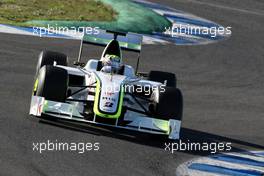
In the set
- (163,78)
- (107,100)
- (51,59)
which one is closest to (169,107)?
(107,100)

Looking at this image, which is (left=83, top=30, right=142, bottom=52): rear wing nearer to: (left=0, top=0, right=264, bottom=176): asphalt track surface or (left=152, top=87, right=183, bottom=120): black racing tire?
(left=0, top=0, right=264, bottom=176): asphalt track surface

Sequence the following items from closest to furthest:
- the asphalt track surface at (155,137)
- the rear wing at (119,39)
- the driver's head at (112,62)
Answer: the asphalt track surface at (155,137) → the driver's head at (112,62) → the rear wing at (119,39)

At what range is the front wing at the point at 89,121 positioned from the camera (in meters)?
13.0

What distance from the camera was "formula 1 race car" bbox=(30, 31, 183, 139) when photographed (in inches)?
512

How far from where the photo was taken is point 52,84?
13.4m

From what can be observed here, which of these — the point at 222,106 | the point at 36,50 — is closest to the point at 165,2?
the point at 36,50

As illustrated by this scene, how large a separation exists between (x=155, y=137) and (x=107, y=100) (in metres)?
1.07

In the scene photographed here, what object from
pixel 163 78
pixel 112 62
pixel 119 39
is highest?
pixel 119 39

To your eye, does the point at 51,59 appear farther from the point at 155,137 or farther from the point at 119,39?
the point at 155,137

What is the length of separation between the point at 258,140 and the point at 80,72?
3.64 m

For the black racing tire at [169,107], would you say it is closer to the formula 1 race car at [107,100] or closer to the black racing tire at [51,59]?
the formula 1 race car at [107,100]

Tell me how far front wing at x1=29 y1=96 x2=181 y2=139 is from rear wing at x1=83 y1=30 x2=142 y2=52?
2.79 metres

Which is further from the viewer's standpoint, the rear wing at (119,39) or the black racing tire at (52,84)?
the rear wing at (119,39)

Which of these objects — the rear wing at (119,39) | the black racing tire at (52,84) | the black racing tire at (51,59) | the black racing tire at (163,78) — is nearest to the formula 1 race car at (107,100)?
the black racing tire at (52,84)
